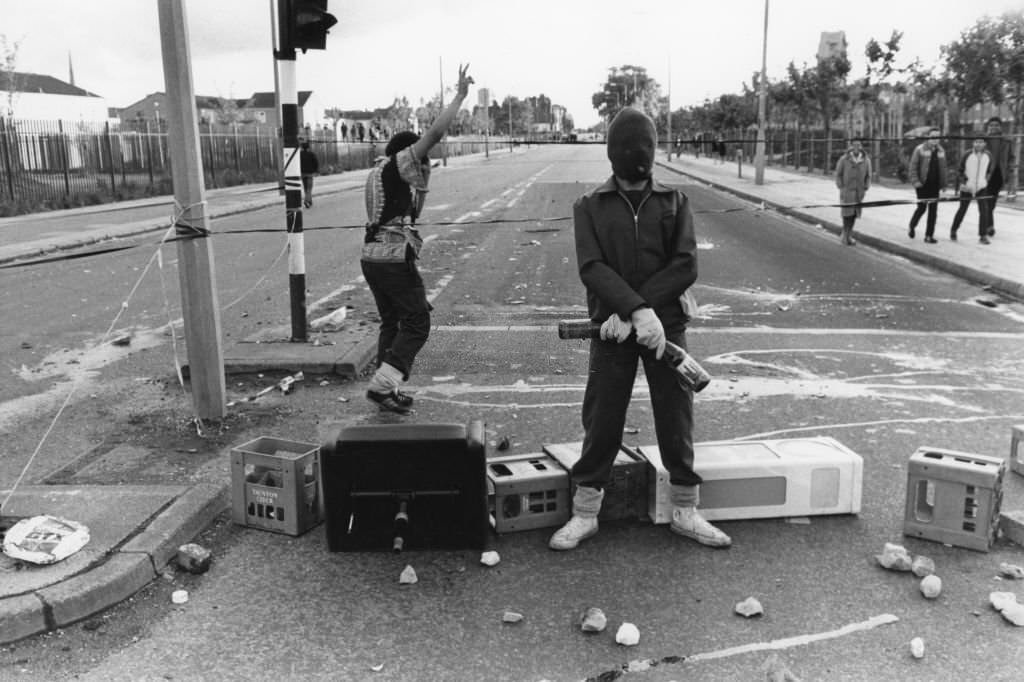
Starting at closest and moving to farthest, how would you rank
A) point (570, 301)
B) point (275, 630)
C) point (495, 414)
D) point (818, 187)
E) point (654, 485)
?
point (275, 630), point (654, 485), point (495, 414), point (570, 301), point (818, 187)

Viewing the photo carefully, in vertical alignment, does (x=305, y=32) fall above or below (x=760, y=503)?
above

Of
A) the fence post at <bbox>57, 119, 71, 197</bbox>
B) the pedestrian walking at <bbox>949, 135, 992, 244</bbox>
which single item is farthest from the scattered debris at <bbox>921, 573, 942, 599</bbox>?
the fence post at <bbox>57, 119, 71, 197</bbox>

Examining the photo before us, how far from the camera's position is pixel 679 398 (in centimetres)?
446

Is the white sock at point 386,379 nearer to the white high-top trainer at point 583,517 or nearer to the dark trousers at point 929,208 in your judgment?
the white high-top trainer at point 583,517

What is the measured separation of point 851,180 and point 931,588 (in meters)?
15.0

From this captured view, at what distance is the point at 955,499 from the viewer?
14.6ft

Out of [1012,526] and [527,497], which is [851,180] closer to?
[1012,526]

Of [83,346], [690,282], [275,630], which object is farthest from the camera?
[83,346]

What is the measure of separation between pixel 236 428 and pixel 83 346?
12.7 ft

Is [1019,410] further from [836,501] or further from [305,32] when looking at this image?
[305,32]

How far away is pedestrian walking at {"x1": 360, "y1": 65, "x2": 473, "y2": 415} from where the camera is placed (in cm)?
616

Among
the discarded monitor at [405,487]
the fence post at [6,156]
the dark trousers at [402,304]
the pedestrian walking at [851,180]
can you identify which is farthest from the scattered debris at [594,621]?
the fence post at [6,156]

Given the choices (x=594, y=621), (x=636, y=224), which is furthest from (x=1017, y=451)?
(x=594, y=621)

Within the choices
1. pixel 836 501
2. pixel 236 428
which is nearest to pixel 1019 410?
pixel 836 501
